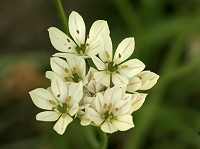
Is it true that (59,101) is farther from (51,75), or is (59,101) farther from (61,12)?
(61,12)

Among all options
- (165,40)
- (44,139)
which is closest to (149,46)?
(165,40)

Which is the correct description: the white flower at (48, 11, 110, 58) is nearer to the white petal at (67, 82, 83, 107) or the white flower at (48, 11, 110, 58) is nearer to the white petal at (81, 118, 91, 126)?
the white petal at (67, 82, 83, 107)

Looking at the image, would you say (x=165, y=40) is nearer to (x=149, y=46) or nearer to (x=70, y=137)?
(x=149, y=46)

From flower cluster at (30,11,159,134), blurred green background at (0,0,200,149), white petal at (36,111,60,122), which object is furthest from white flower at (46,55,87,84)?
blurred green background at (0,0,200,149)

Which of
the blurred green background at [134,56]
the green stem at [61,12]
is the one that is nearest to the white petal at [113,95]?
the green stem at [61,12]

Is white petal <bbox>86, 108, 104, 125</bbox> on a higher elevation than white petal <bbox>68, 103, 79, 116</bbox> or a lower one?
lower

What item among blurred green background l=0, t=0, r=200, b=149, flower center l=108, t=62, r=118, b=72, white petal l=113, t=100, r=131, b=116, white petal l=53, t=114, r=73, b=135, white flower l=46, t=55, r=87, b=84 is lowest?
blurred green background l=0, t=0, r=200, b=149

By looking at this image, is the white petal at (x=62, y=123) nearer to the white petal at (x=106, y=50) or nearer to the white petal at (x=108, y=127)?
the white petal at (x=108, y=127)

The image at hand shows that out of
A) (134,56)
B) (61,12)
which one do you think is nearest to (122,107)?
(61,12)
